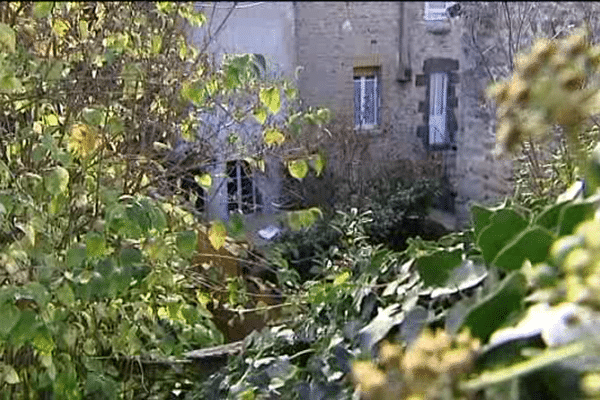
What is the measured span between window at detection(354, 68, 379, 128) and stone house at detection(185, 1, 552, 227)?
0.6 inches

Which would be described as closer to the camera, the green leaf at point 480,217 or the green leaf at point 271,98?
the green leaf at point 480,217

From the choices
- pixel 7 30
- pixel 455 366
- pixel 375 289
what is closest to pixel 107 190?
pixel 7 30

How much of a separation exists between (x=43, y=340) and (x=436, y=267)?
929mm

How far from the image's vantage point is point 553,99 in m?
0.74

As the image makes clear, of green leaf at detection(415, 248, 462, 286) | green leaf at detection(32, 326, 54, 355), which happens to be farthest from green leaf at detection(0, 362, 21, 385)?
green leaf at detection(415, 248, 462, 286)

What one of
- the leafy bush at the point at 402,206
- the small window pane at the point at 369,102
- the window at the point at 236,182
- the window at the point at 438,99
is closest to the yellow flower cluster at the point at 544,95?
the window at the point at 236,182

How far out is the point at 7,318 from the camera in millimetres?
1568

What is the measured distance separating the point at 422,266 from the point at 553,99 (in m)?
0.44

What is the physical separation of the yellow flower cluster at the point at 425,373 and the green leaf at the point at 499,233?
1.04 feet

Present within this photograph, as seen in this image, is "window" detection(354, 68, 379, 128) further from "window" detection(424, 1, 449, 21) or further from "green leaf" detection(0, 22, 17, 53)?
"green leaf" detection(0, 22, 17, 53)

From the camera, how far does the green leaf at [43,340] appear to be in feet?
5.44

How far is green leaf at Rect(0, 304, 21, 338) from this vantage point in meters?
1.56

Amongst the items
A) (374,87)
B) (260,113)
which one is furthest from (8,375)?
(374,87)

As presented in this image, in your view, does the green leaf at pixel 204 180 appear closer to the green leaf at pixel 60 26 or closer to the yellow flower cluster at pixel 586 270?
the green leaf at pixel 60 26
